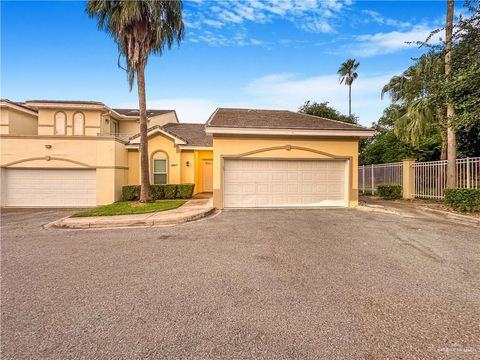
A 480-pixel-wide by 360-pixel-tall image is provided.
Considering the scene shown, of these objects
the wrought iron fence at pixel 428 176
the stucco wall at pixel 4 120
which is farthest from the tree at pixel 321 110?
the stucco wall at pixel 4 120

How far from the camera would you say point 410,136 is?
14891 millimetres

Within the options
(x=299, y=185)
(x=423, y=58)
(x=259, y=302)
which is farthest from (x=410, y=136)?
(x=259, y=302)

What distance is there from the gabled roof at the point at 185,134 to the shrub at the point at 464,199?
12196 millimetres

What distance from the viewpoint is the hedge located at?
14219 mm

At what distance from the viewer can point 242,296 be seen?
3385 mm

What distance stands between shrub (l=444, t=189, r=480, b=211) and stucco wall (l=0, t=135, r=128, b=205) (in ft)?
51.6

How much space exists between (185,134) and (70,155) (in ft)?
24.6

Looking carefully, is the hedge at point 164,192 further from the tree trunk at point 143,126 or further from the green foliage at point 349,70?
the green foliage at point 349,70

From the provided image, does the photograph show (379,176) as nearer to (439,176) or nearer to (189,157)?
(439,176)

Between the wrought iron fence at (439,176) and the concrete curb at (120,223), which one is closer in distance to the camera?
the concrete curb at (120,223)

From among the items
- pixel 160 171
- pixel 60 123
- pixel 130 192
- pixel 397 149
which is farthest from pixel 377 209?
pixel 60 123

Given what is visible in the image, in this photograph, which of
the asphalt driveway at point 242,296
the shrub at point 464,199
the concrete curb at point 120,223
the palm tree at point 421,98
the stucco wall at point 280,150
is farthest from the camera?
the stucco wall at point 280,150

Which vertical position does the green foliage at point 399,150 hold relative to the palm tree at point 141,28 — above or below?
below

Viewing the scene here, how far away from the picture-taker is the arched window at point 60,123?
16.8m
